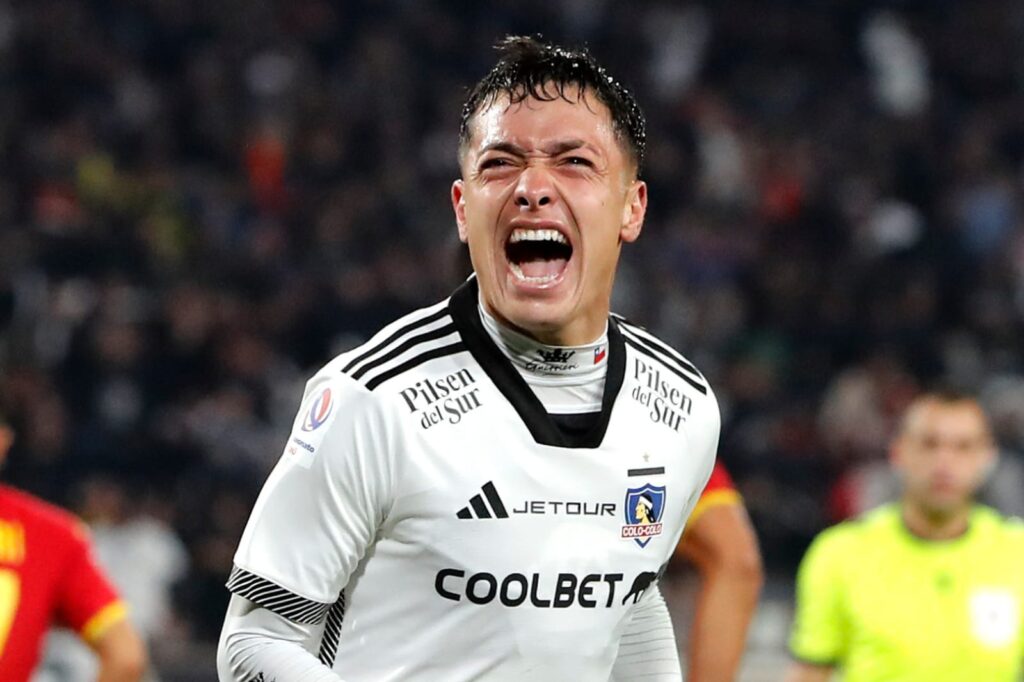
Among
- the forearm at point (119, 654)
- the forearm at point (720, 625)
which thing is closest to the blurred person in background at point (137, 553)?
the forearm at point (119, 654)

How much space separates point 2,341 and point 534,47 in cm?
804

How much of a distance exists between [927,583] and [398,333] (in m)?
2.97

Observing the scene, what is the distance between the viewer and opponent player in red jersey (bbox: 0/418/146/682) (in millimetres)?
4172

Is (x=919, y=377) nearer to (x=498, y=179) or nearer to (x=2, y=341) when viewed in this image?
(x=2, y=341)

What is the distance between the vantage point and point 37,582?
421cm

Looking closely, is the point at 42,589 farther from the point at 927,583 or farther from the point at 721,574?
the point at 927,583

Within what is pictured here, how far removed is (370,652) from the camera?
255cm

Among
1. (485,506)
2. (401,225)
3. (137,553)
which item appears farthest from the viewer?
(401,225)

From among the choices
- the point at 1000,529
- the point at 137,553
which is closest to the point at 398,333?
the point at 1000,529

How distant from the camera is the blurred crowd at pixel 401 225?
9.72 meters

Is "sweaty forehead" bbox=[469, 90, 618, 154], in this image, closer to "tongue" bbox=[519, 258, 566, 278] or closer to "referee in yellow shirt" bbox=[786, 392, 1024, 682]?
"tongue" bbox=[519, 258, 566, 278]

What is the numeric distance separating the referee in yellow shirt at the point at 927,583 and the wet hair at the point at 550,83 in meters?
2.73

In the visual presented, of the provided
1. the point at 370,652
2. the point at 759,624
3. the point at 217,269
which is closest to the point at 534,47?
the point at 370,652

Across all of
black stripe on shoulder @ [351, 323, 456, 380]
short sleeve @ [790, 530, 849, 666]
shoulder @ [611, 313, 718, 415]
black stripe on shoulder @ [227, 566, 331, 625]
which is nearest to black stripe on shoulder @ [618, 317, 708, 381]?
shoulder @ [611, 313, 718, 415]
